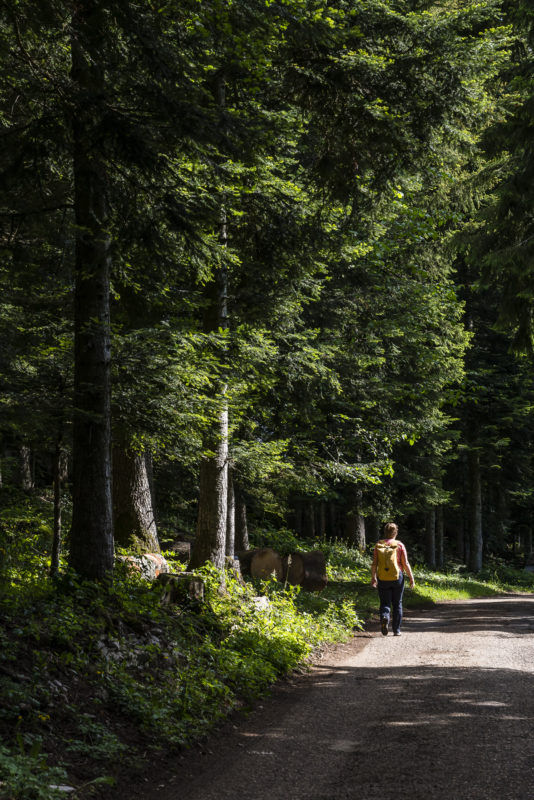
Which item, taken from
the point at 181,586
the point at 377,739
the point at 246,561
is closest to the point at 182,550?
Answer: the point at 246,561

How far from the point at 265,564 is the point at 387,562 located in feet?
18.1

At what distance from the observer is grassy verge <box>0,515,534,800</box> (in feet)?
16.1

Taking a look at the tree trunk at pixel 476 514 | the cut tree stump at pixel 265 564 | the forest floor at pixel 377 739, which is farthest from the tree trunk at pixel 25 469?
the tree trunk at pixel 476 514

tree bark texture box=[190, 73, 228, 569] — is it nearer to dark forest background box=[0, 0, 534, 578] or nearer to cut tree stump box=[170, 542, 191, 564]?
dark forest background box=[0, 0, 534, 578]

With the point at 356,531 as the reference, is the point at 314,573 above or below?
below

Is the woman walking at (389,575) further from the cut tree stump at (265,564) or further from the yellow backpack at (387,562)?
the cut tree stump at (265,564)

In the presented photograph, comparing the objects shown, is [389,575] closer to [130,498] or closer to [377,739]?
[130,498]

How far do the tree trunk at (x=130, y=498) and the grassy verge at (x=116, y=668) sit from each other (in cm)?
199

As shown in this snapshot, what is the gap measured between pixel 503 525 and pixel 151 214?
37017mm

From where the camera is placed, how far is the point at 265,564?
16.5 meters

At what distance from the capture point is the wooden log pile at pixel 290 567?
650 inches

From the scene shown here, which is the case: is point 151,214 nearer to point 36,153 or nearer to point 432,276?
point 36,153

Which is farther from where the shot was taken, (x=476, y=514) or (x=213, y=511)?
(x=476, y=514)

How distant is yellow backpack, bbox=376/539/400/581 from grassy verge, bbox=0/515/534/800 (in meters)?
1.40
